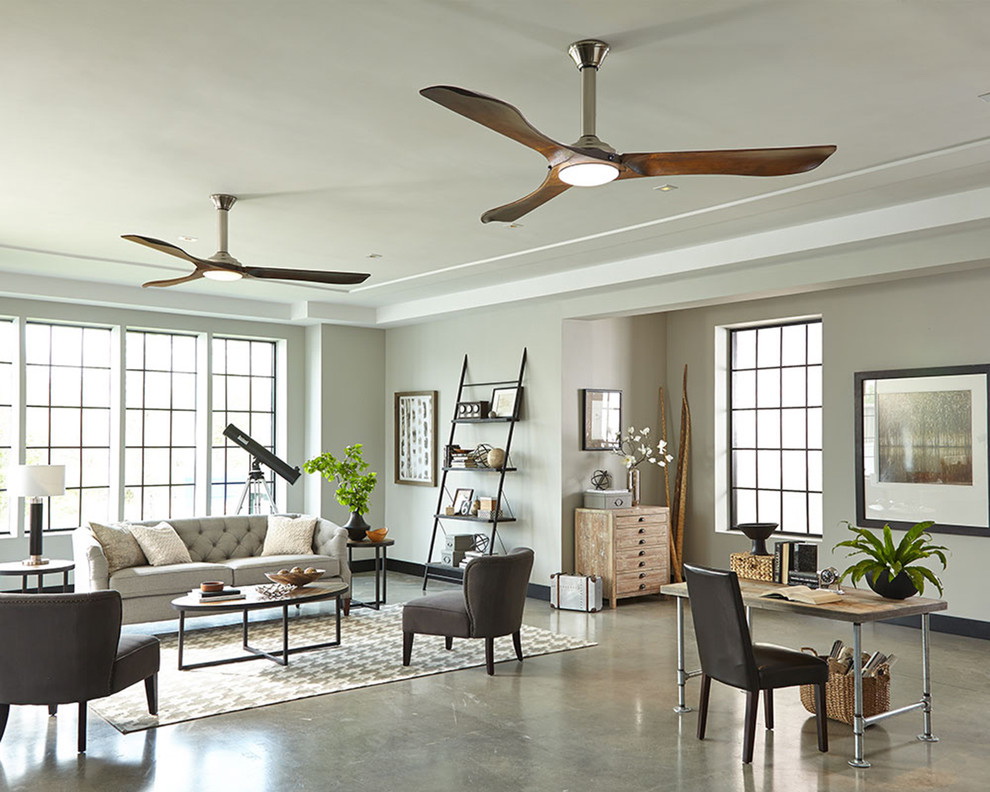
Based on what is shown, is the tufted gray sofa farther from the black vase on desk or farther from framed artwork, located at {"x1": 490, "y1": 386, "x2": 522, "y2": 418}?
the black vase on desk

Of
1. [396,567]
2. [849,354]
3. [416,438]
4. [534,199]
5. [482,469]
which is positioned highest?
[534,199]

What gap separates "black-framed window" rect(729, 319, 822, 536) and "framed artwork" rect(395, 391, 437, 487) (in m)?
3.21

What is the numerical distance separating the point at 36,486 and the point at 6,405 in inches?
68.9

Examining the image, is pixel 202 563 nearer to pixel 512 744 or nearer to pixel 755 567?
pixel 512 744

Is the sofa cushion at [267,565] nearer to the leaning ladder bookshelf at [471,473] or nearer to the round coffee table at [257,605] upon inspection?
the round coffee table at [257,605]

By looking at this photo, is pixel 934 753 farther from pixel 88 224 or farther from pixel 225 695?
pixel 88 224

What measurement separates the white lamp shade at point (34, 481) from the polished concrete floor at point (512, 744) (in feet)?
8.63

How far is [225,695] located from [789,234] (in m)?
4.80

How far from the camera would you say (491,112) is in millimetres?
2969

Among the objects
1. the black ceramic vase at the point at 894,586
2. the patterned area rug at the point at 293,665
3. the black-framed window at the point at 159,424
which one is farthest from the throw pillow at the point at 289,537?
the black ceramic vase at the point at 894,586

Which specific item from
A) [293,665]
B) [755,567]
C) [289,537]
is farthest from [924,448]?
[289,537]

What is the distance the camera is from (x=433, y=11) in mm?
3271

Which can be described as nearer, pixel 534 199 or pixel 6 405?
pixel 534 199

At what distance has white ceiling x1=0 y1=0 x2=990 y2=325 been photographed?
3.38 meters
